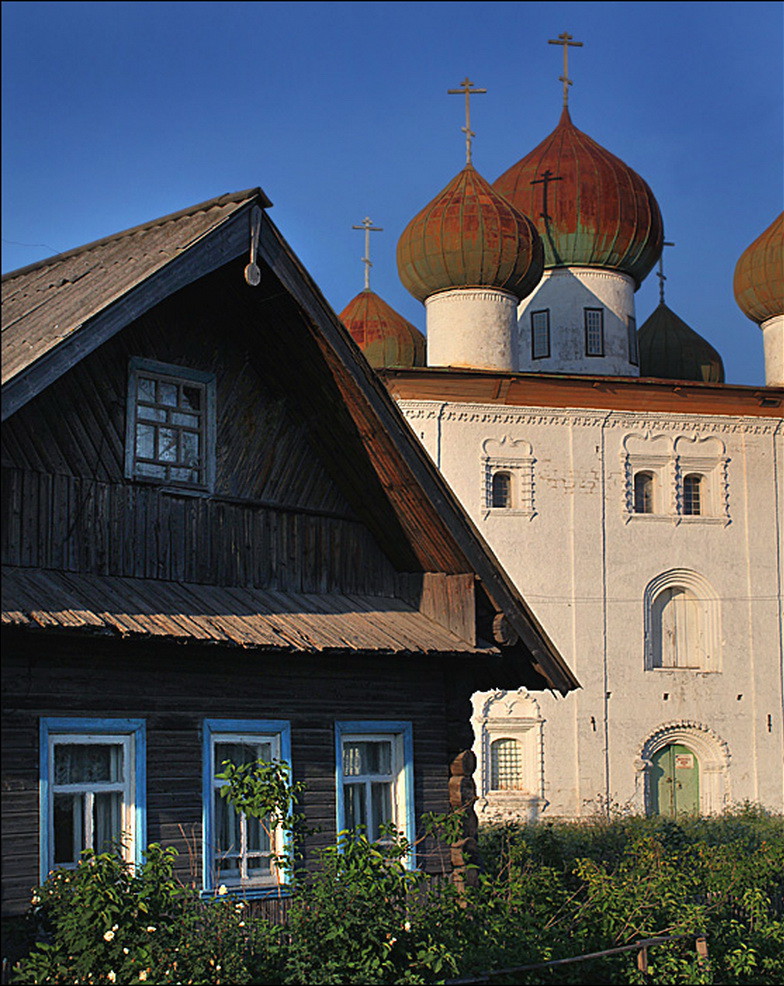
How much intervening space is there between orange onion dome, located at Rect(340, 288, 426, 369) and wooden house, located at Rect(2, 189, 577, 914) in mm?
25431

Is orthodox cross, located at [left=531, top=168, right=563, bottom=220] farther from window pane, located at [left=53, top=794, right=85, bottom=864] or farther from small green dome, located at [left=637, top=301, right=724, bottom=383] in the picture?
window pane, located at [left=53, top=794, right=85, bottom=864]

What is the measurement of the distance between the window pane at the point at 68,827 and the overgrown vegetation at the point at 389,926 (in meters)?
0.21

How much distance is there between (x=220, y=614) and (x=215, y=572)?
0.65m

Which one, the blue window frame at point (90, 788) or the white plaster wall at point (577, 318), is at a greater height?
the white plaster wall at point (577, 318)

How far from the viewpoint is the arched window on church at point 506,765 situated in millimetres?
31141

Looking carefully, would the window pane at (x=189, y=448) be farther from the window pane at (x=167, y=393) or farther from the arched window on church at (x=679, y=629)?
the arched window on church at (x=679, y=629)

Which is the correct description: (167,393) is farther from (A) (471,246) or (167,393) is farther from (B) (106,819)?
(A) (471,246)

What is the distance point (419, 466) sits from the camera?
1202 cm

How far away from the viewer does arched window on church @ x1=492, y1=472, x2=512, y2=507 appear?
3212 cm

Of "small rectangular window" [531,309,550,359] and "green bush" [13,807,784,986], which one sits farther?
"small rectangular window" [531,309,550,359]

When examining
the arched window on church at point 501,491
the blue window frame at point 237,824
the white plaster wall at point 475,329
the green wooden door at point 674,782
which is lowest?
the green wooden door at point 674,782

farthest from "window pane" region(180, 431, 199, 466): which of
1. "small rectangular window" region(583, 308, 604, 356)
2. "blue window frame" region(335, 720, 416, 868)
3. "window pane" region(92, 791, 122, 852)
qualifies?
"small rectangular window" region(583, 308, 604, 356)

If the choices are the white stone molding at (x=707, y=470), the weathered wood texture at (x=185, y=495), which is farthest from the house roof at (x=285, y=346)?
the white stone molding at (x=707, y=470)

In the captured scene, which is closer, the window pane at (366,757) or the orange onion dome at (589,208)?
the window pane at (366,757)
